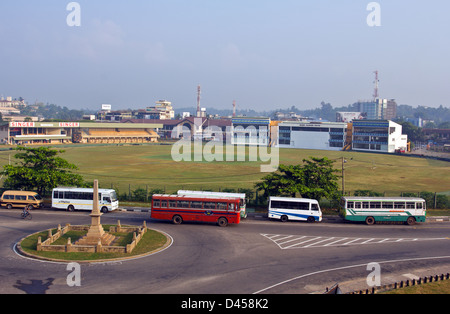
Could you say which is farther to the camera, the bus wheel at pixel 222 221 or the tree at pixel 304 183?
the tree at pixel 304 183

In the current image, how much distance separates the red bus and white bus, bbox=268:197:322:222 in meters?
3.92

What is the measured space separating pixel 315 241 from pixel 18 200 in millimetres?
26870

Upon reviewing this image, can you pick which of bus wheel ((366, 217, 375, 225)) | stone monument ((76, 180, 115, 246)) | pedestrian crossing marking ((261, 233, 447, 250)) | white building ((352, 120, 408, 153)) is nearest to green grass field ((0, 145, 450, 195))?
bus wheel ((366, 217, 375, 225))

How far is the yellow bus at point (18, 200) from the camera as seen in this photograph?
36.8 meters

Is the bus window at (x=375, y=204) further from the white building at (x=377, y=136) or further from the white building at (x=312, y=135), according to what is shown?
the white building at (x=312, y=135)

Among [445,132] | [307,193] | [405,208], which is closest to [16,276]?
[307,193]

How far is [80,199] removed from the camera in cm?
3662

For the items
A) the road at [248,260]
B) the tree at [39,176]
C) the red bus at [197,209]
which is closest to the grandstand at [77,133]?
the tree at [39,176]

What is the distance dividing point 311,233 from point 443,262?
9.08m

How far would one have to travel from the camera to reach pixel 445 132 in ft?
Result: 557

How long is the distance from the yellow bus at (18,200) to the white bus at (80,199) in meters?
1.91

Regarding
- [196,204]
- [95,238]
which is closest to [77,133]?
[196,204]

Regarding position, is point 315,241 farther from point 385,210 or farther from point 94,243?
point 94,243
